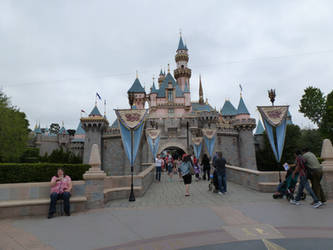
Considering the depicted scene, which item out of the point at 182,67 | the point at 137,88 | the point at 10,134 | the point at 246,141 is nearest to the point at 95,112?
the point at 10,134

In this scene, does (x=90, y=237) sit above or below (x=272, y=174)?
below

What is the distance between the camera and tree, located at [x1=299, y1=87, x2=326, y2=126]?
93.9 feet

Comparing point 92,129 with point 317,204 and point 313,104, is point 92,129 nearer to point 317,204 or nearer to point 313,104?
point 317,204

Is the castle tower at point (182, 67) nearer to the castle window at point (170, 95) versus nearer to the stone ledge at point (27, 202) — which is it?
the castle window at point (170, 95)

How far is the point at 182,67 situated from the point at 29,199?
135ft

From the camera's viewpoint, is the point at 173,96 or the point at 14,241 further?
the point at 173,96

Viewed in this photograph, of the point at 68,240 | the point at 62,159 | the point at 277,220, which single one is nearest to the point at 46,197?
the point at 68,240

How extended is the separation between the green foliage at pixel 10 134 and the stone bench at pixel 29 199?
790 inches

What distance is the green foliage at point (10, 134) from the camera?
21938 millimetres

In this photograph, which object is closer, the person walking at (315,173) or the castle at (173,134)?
the person walking at (315,173)

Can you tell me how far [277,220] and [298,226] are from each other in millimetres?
491

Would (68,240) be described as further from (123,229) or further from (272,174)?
(272,174)

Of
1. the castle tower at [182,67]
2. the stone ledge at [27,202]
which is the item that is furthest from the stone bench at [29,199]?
the castle tower at [182,67]

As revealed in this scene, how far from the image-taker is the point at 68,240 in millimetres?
4039
